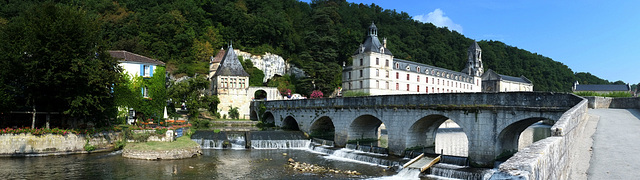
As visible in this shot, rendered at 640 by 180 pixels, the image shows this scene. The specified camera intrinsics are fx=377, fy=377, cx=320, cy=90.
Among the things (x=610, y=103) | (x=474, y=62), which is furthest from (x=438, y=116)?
(x=474, y=62)

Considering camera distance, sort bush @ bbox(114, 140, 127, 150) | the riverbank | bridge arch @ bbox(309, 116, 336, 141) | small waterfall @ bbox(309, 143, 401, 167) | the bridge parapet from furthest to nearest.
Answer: bridge arch @ bbox(309, 116, 336, 141) → bush @ bbox(114, 140, 127, 150) → the riverbank → small waterfall @ bbox(309, 143, 401, 167) → the bridge parapet

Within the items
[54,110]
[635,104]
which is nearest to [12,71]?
[54,110]

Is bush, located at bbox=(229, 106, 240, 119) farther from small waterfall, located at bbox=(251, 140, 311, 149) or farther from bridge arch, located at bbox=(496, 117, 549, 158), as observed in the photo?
bridge arch, located at bbox=(496, 117, 549, 158)

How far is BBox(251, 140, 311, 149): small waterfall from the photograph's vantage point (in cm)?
2959

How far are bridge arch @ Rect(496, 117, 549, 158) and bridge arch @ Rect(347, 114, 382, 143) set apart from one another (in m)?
10.5

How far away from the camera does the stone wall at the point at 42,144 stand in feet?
75.5

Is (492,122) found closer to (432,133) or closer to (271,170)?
(432,133)

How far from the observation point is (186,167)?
66.8 ft

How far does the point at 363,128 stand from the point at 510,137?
12.0 m

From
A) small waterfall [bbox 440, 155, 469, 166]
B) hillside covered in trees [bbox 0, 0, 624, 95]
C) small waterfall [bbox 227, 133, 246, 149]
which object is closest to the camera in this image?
small waterfall [bbox 440, 155, 469, 166]

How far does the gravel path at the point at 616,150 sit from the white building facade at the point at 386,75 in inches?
1817

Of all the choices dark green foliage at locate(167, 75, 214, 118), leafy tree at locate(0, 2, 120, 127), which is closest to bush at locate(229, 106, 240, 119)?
dark green foliage at locate(167, 75, 214, 118)

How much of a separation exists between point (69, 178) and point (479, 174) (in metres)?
18.7

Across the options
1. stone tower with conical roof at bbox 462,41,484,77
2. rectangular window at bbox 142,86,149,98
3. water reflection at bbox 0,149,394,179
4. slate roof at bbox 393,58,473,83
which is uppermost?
stone tower with conical roof at bbox 462,41,484,77
